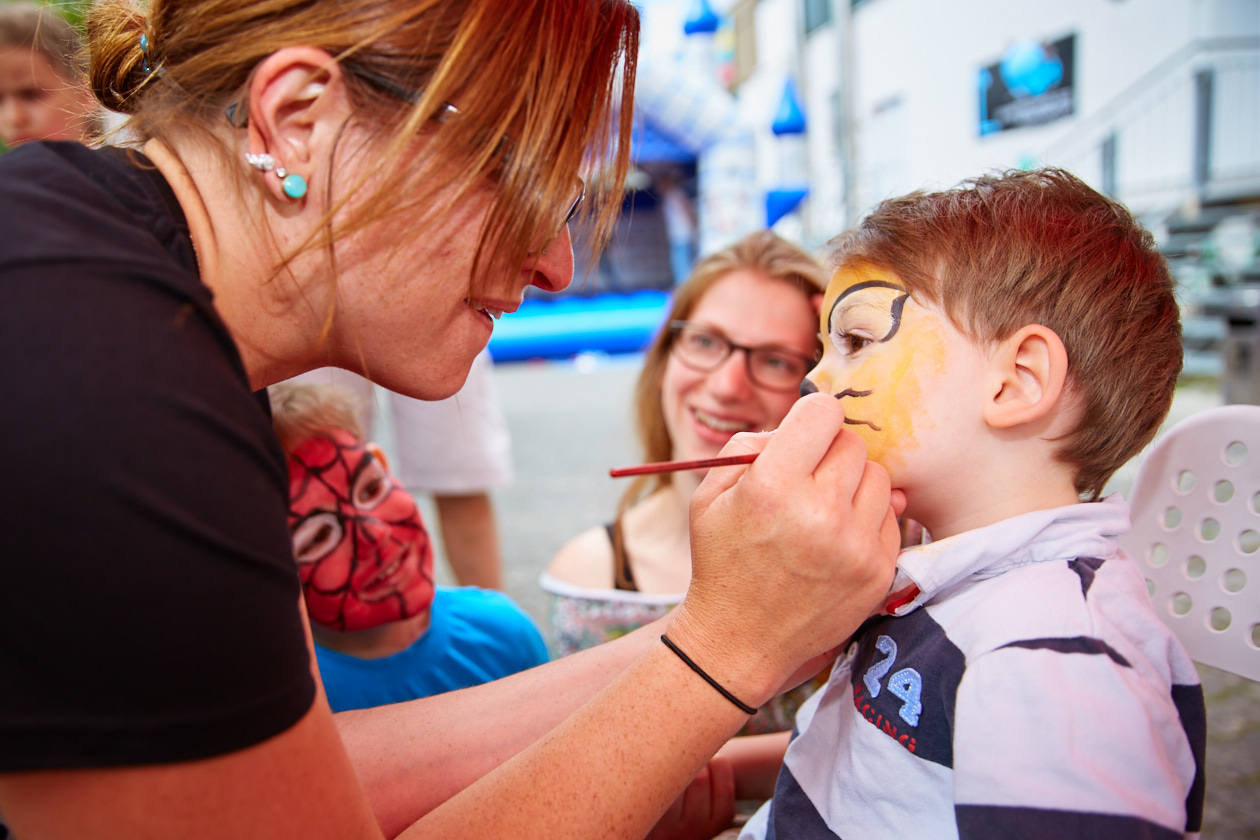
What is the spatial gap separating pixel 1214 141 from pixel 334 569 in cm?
918

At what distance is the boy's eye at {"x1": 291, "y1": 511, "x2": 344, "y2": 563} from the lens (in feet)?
4.07

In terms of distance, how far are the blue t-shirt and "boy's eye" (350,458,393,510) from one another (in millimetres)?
248

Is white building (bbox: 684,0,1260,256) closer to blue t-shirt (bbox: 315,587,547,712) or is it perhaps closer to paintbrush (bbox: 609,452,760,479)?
blue t-shirt (bbox: 315,587,547,712)

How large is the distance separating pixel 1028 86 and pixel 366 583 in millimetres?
8201

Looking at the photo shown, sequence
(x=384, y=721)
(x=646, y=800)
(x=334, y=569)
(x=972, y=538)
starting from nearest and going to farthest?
1. (x=646, y=800)
2. (x=972, y=538)
3. (x=384, y=721)
4. (x=334, y=569)

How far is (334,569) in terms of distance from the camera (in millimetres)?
1254

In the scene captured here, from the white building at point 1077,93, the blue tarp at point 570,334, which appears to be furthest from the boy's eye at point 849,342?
the blue tarp at point 570,334

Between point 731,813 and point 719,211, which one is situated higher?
point 719,211

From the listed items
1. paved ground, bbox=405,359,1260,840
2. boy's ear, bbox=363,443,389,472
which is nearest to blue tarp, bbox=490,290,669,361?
paved ground, bbox=405,359,1260,840

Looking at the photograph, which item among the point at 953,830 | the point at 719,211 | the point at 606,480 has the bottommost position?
the point at 606,480

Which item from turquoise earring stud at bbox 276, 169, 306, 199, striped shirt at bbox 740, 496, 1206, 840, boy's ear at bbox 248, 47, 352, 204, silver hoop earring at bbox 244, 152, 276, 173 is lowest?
striped shirt at bbox 740, 496, 1206, 840

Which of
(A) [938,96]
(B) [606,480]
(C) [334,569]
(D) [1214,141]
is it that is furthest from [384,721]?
(D) [1214,141]

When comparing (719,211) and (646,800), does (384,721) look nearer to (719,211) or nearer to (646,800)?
(646,800)

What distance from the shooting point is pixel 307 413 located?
1311mm
